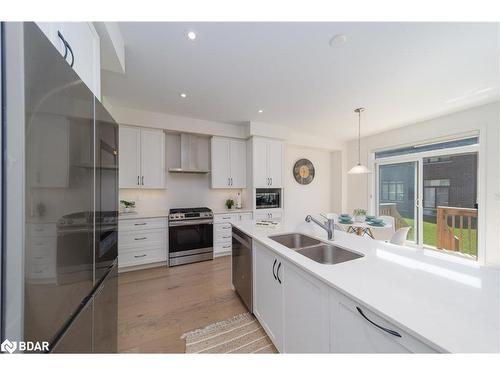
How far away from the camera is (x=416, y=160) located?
3818 millimetres

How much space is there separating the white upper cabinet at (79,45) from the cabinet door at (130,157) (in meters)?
2.03

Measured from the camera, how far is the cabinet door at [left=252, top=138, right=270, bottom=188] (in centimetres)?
372

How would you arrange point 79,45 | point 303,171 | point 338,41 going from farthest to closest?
point 303,171 < point 338,41 < point 79,45

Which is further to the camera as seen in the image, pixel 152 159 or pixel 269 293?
pixel 152 159

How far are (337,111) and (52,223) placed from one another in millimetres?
3689

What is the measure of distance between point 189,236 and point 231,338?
1.86 m

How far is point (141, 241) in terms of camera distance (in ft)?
9.54

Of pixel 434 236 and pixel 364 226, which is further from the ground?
pixel 364 226

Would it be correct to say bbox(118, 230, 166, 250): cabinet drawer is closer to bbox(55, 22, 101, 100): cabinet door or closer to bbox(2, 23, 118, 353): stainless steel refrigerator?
bbox(2, 23, 118, 353): stainless steel refrigerator

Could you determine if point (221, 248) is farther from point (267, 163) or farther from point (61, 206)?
point (61, 206)

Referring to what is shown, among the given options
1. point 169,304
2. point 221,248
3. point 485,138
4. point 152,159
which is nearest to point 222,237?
point 221,248

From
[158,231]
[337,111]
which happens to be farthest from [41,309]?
[337,111]

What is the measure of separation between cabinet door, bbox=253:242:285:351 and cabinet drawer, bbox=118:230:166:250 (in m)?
2.02
